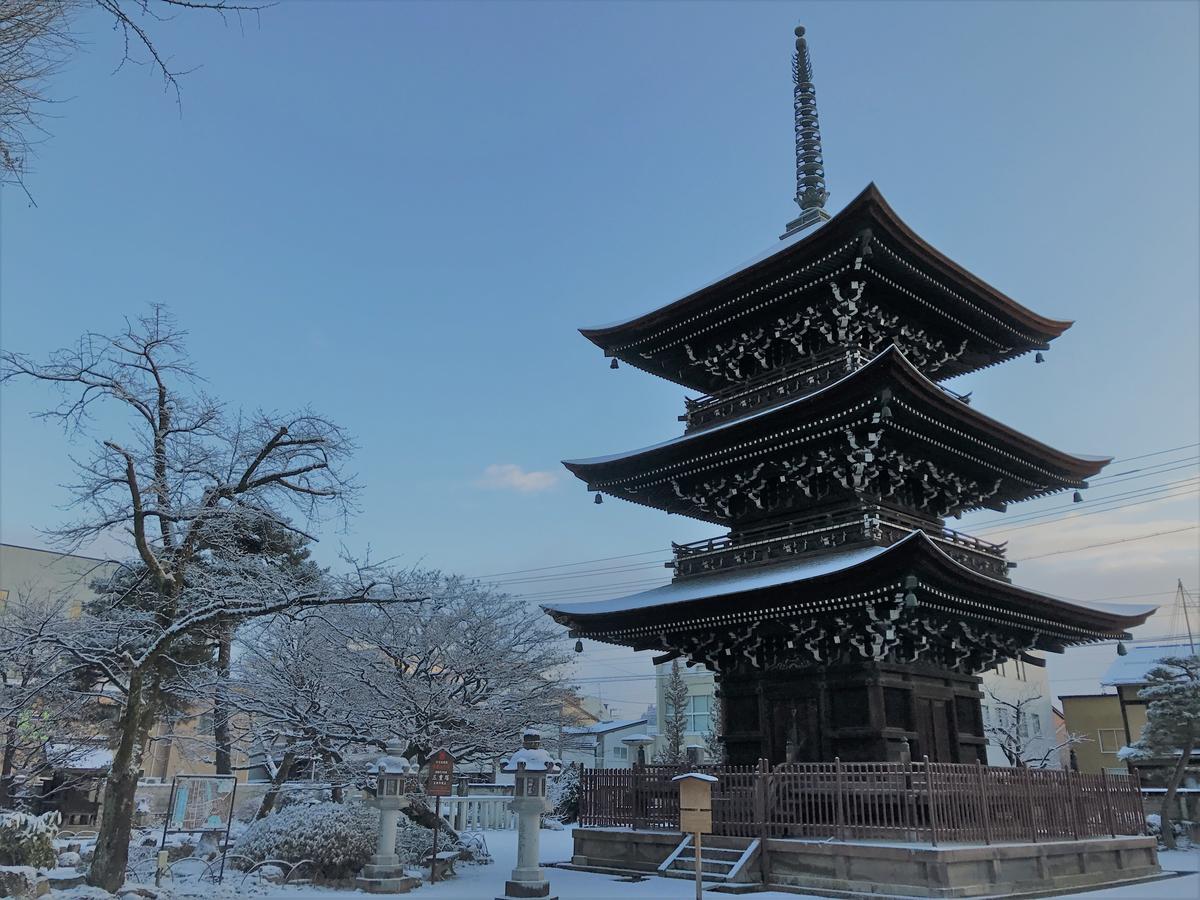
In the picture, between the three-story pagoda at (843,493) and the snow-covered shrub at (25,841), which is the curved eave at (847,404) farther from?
the snow-covered shrub at (25,841)

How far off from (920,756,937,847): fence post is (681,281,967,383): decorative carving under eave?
368 inches

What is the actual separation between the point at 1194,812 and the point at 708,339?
2483 centimetres

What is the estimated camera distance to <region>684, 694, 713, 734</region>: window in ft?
178

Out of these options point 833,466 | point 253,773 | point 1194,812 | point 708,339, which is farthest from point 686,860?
point 253,773

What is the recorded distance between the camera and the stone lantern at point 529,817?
14.0 metres

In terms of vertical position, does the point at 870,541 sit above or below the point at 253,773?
above

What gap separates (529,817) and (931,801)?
6693mm

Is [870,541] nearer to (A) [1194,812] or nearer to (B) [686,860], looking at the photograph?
(B) [686,860]

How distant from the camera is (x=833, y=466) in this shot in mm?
18719

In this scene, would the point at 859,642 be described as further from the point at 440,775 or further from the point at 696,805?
the point at 440,775

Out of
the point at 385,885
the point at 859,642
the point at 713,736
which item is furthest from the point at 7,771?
the point at 713,736

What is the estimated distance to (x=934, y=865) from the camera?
1287 centimetres

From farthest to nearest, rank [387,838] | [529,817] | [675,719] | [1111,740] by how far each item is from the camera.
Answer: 1. [675,719]
2. [1111,740]
3. [387,838]
4. [529,817]

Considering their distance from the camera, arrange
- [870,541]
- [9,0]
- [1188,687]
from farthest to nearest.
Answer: [1188,687] < [870,541] < [9,0]
